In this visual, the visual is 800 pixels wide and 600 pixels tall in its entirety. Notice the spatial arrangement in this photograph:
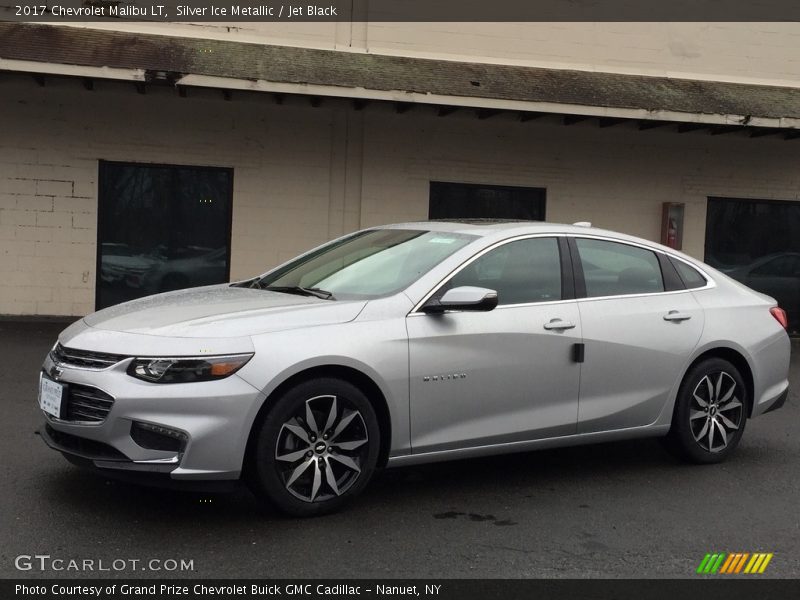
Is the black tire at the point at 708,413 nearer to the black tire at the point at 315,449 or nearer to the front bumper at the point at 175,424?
the black tire at the point at 315,449

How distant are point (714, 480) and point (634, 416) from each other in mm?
680

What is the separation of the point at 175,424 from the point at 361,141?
9628 mm

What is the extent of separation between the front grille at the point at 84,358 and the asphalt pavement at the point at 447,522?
0.78 meters

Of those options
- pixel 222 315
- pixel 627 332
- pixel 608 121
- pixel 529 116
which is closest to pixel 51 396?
pixel 222 315

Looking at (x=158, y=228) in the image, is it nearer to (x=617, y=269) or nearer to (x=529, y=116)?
(x=529, y=116)

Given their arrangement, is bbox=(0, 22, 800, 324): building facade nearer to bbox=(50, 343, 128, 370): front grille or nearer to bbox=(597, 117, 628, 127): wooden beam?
bbox=(597, 117, 628, 127): wooden beam

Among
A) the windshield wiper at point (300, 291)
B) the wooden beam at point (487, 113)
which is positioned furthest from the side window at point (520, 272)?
the wooden beam at point (487, 113)

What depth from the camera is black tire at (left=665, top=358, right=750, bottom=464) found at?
607 centimetres

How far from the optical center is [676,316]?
6023mm

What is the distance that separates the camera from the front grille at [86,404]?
4441 mm

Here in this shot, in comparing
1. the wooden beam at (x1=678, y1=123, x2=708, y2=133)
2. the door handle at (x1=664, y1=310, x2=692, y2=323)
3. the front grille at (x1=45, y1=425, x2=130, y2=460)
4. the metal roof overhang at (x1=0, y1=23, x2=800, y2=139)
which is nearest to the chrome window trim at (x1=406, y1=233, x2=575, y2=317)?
the door handle at (x1=664, y1=310, x2=692, y2=323)

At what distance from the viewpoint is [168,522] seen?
186 inches
